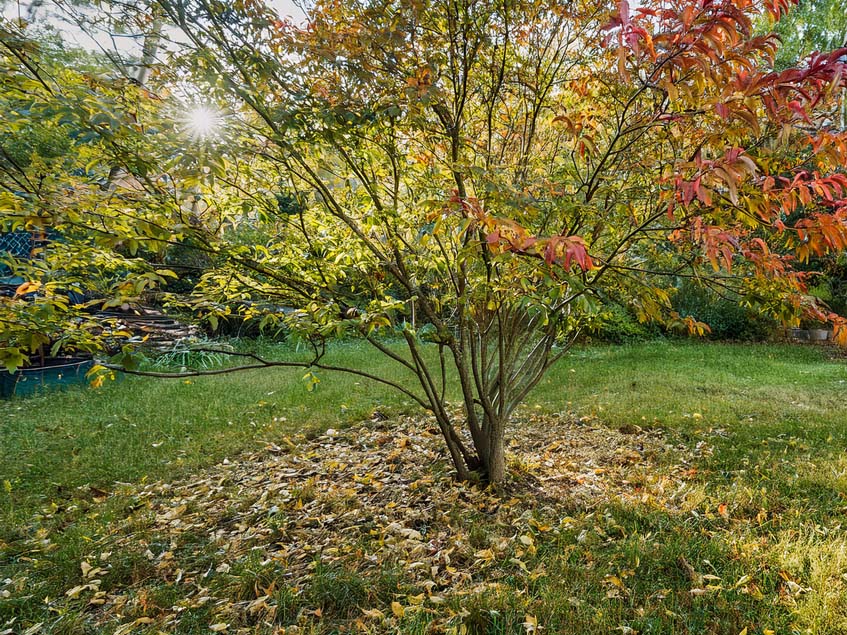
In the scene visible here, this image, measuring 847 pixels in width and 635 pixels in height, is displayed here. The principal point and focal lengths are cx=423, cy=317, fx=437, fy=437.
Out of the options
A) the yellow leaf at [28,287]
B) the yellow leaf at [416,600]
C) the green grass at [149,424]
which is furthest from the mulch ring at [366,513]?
the yellow leaf at [28,287]

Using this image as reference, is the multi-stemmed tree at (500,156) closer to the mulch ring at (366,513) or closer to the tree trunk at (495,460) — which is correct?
the tree trunk at (495,460)

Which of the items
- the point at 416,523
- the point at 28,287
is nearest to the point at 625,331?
the point at 416,523

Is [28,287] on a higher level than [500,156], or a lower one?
lower

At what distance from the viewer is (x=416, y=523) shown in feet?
8.48

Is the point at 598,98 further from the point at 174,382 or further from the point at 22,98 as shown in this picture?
the point at 174,382

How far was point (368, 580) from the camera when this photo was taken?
6.77 feet

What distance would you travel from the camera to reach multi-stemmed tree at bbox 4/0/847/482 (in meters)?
1.50

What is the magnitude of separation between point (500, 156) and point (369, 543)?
253 centimetres

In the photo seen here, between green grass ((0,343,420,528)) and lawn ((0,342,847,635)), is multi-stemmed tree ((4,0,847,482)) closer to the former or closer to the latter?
lawn ((0,342,847,635))

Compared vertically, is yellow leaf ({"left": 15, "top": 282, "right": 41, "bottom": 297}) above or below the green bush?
above

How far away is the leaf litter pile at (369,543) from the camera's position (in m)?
1.89

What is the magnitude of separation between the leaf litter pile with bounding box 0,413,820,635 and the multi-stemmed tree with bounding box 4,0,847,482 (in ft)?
Answer: 1.77

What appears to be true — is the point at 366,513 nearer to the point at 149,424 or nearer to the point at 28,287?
the point at 28,287

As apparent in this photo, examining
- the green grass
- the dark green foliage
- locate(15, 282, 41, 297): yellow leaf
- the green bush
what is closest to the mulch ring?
the green grass
